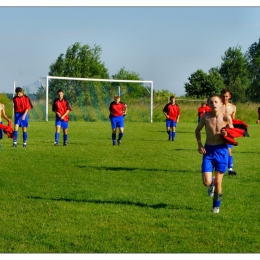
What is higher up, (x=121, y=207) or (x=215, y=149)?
(x=215, y=149)

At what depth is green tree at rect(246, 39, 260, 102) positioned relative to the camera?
88.9 metres

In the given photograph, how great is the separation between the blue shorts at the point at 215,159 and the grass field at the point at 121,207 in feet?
2.15

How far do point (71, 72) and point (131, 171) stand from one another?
57282mm

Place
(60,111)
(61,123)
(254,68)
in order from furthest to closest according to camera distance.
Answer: (254,68)
(61,123)
(60,111)

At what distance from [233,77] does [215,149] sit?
277 feet

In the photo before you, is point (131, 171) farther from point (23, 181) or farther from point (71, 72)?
point (71, 72)

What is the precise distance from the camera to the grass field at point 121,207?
754 centimetres

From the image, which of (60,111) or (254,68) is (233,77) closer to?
(254,68)

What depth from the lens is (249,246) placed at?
24.3 feet

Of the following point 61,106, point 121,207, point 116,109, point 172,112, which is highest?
point 61,106

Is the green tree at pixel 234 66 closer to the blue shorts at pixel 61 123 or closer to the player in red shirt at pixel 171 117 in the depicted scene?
the player in red shirt at pixel 171 117

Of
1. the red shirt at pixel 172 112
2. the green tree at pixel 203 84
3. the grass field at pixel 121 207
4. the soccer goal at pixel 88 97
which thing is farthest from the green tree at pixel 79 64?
the grass field at pixel 121 207

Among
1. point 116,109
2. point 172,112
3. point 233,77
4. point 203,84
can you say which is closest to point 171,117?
point 172,112

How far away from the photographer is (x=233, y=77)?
304 feet
